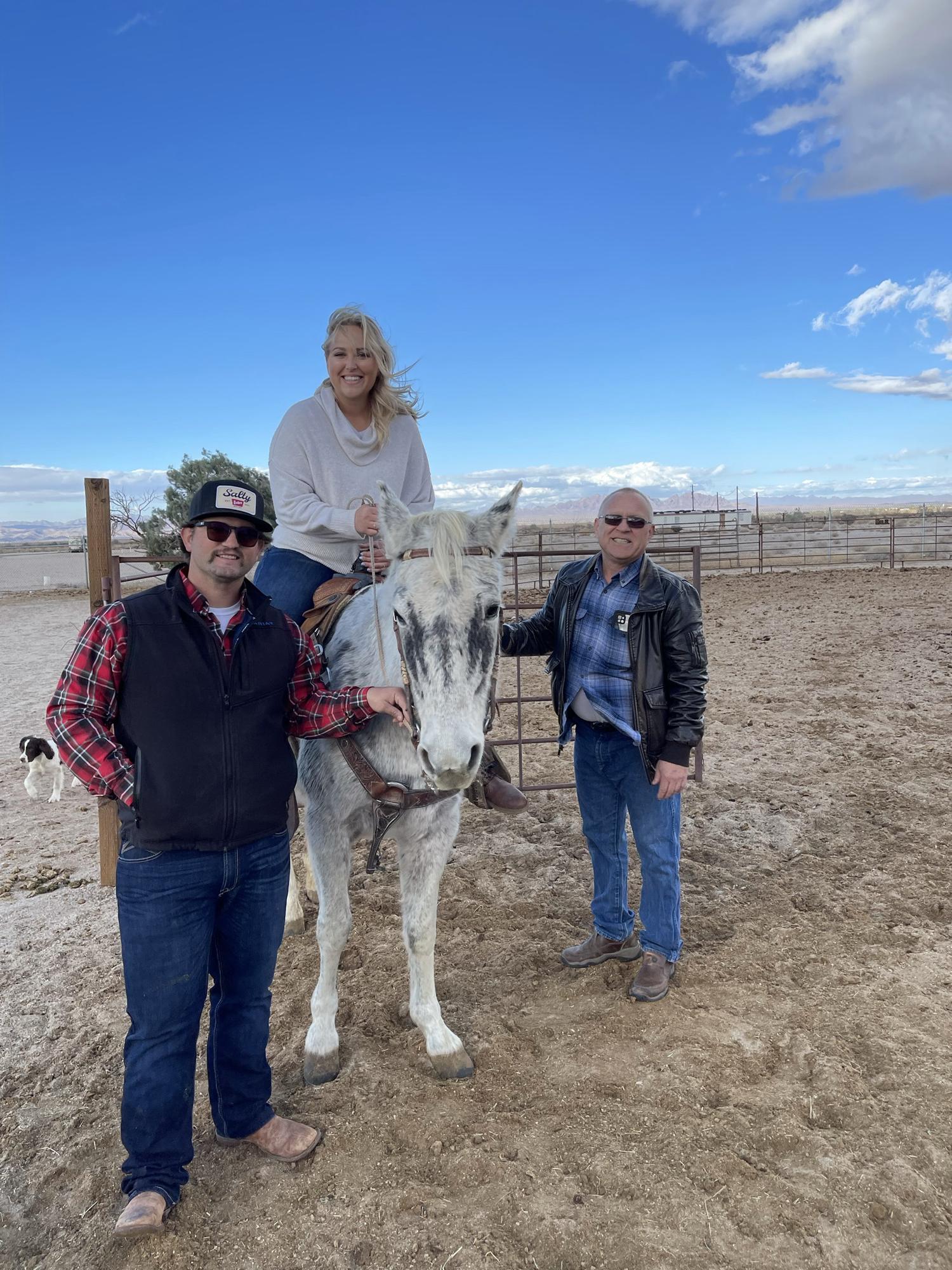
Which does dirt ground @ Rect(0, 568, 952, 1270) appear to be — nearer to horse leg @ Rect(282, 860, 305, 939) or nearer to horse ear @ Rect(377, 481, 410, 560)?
horse leg @ Rect(282, 860, 305, 939)

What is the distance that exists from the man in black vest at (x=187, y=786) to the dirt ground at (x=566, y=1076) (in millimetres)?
518

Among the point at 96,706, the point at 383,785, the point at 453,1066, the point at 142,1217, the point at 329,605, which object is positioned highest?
the point at 329,605

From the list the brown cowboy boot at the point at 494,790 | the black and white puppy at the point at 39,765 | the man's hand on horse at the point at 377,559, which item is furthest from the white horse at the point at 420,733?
the black and white puppy at the point at 39,765

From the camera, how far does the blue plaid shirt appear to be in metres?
3.61

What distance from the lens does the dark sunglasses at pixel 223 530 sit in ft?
8.07

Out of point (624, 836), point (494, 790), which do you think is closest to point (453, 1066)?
point (494, 790)

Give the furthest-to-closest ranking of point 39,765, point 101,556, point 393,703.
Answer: point 39,765 → point 101,556 → point 393,703

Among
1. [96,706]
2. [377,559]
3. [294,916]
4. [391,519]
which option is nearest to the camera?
[96,706]

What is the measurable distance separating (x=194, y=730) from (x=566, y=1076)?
225cm

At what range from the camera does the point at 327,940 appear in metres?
3.42

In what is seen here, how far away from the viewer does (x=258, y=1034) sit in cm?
276

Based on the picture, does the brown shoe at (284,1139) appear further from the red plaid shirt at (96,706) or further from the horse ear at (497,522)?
the horse ear at (497,522)

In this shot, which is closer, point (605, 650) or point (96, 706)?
point (96, 706)

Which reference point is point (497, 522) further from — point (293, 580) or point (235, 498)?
point (293, 580)
